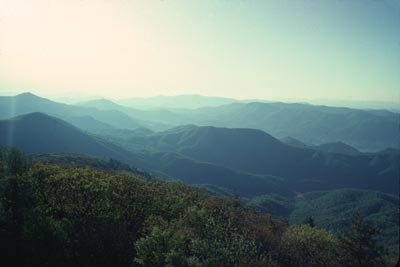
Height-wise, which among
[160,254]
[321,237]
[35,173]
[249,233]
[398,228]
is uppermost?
[35,173]

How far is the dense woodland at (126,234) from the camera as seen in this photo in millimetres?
28812

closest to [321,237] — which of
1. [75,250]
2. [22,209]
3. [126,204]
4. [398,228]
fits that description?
[126,204]

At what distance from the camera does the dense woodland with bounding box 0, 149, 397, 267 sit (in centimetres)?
2881

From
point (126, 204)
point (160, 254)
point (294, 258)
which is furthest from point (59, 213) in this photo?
point (294, 258)

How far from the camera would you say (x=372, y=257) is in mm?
34969

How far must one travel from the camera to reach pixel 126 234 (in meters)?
34.9

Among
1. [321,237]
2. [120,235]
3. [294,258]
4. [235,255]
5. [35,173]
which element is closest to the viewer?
[235,255]

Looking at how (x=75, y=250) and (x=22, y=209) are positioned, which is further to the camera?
(x=22, y=209)

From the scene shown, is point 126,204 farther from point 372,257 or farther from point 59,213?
point 372,257

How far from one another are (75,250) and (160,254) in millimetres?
10029

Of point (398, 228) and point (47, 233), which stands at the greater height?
point (47, 233)

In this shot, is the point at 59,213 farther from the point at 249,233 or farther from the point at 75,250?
the point at 249,233

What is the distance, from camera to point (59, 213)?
36.0 m

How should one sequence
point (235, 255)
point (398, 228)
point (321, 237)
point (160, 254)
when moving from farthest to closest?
point (398, 228), point (321, 237), point (235, 255), point (160, 254)
